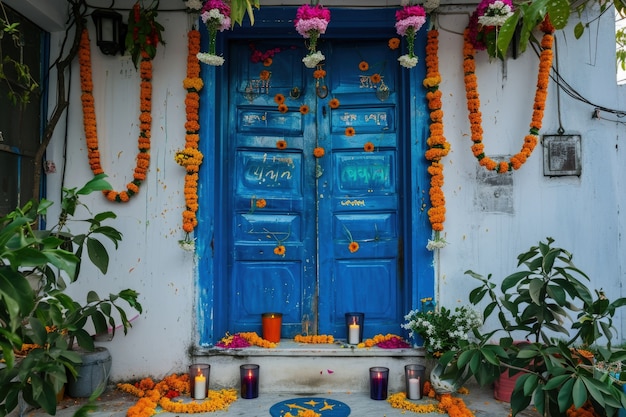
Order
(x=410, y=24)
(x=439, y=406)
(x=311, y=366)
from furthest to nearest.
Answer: (x=311, y=366) < (x=410, y=24) < (x=439, y=406)

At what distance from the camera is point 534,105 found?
3.46 metres

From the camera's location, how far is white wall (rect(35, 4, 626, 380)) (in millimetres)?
3539

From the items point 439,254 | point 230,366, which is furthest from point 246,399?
point 439,254

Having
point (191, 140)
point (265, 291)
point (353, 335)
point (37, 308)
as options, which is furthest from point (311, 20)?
point (37, 308)

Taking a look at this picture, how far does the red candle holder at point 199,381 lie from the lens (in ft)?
10.6

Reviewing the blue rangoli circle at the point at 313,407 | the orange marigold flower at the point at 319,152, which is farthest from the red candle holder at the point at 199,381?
the orange marigold flower at the point at 319,152

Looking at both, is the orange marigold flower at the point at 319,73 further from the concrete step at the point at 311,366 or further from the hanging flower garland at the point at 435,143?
the concrete step at the point at 311,366

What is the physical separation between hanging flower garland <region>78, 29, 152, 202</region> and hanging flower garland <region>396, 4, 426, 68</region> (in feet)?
5.66

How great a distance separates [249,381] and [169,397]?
520 mm

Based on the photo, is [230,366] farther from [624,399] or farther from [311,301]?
[624,399]

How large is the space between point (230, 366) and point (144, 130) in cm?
172

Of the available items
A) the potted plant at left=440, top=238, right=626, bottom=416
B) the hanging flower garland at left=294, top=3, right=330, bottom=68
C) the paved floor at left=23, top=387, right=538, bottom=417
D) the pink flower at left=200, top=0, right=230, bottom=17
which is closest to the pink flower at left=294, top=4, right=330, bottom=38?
the hanging flower garland at left=294, top=3, right=330, bottom=68

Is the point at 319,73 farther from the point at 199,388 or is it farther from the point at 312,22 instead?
the point at 199,388

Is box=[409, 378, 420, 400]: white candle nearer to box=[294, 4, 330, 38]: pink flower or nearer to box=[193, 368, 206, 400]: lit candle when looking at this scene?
box=[193, 368, 206, 400]: lit candle
